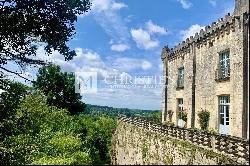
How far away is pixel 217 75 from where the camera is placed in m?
23.6

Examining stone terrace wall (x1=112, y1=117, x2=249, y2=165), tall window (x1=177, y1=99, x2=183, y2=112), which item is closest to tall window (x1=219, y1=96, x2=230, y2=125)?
stone terrace wall (x1=112, y1=117, x2=249, y2=165)

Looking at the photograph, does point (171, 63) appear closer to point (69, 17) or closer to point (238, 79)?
point (238, 79)

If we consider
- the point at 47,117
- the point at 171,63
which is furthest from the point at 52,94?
the point at 171,63

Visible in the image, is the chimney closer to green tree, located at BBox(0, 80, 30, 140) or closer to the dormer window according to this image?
the dormer window

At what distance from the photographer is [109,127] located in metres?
71.8

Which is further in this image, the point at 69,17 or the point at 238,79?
the point at 238,79

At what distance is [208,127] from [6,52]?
15626 millimetres

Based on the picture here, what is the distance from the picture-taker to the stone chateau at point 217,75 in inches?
795

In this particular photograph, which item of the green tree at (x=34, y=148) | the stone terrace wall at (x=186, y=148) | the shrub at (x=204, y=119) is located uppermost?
the shrub at (x=204, y=119)

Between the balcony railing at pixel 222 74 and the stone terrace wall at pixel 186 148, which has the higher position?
the balcony railing at pixel 222 74

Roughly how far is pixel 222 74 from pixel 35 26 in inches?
549

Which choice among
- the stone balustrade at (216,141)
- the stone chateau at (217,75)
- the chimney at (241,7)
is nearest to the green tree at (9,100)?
the stone balustrade at (216,141)

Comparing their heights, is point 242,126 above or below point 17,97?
below

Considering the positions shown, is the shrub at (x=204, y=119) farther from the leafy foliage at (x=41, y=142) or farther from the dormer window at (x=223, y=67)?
the leafy foliage at (x=41, y=142)
